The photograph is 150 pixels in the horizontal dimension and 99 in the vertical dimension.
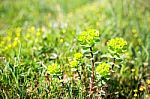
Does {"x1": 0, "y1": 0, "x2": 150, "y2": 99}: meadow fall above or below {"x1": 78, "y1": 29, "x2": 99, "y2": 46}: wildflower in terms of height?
below

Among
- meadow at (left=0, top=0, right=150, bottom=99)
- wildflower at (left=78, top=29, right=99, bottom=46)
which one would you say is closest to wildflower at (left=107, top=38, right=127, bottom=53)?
meadow at (left=0, top=0, right=150, bottom=99)

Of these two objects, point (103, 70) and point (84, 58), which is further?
point (84, 58)

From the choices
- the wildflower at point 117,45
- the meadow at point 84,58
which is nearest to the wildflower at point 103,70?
the meadow at point 84,58

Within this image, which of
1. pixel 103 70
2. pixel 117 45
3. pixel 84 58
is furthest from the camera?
pixel 84 58

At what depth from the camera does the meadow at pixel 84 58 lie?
7.72 ft

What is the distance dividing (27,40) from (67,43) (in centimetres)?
49

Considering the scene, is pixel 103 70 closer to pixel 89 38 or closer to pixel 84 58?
pixel 89 38

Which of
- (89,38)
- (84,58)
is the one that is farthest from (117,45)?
(84,58)

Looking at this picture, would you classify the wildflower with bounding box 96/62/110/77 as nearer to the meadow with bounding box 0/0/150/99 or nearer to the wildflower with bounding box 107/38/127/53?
the meadow with bounding box 0/0/150/99

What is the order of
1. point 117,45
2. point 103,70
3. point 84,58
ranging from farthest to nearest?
point 84,58
point 117,45
point 103,70

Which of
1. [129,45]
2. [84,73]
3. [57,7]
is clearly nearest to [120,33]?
[129,45]

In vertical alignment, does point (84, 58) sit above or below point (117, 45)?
below

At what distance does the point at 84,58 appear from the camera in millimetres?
2820

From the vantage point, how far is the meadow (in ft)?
7.72
